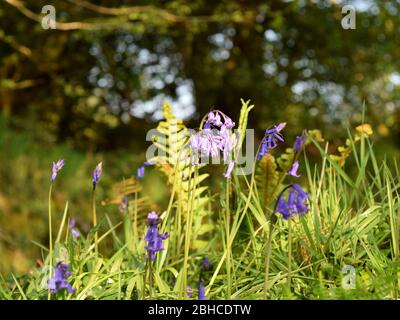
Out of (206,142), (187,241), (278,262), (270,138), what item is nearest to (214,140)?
(206,142)

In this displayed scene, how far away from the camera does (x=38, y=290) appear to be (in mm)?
1961

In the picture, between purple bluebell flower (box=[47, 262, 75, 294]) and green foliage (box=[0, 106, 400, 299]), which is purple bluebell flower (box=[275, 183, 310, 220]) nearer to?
green foliage (box=[0, 106, 400, 299])

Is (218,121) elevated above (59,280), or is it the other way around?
(218,121)

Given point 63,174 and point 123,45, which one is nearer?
point 63,174

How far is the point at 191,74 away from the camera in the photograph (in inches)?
402

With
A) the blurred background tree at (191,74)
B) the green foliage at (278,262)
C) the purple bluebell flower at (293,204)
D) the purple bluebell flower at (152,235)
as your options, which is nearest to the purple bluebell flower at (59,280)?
the green foliage at (278,262)

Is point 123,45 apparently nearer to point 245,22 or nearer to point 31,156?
point 245,22

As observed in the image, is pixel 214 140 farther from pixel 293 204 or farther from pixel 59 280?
pixel 59 280

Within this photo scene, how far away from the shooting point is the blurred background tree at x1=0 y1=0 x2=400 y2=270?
959cm

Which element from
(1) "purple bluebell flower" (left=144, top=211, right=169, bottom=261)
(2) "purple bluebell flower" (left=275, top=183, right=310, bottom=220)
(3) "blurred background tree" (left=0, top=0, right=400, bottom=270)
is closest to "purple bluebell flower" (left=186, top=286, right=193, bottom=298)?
(1) "purple bluebell flower" (left=144, top=211, right=169, bottom=261)

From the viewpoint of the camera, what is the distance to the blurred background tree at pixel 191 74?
31.4ft
